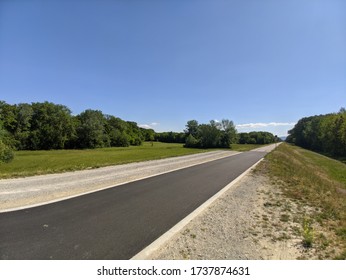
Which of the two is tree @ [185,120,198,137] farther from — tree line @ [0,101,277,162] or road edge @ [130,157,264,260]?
road edge @ [130,157,264,260]

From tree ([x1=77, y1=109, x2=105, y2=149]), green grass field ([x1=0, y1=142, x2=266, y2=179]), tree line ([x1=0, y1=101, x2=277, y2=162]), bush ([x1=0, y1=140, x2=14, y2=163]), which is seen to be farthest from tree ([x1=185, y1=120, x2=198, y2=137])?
bush ([x1=0, y1=140, x2=14, y2=163])

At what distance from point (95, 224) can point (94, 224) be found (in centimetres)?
3

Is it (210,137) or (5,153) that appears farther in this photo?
(210,137)

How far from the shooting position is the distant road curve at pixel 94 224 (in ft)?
14.7

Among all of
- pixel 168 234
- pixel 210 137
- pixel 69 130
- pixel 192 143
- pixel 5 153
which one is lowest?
pixel 168 234

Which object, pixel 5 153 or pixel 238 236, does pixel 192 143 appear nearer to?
pixel 5 153

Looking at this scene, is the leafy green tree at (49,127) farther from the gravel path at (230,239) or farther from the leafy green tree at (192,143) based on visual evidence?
the gravel path at (230,239)

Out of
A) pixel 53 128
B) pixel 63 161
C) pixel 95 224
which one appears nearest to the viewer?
pixel 95 224

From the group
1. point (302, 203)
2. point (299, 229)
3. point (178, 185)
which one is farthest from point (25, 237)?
point (302, 203)

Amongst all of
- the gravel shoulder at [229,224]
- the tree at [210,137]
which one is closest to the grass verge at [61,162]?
the gravel shoulder at [229,224]

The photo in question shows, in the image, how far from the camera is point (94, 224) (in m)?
5.96

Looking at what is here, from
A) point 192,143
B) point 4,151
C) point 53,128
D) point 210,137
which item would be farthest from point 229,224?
point 192,143

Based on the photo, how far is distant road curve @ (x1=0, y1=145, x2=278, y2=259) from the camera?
4.48 m

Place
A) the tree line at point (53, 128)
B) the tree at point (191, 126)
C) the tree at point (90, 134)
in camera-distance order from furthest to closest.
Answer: the tree at point (191, 126), the tree at point (90, 134), the tree line at point (53, 128)
